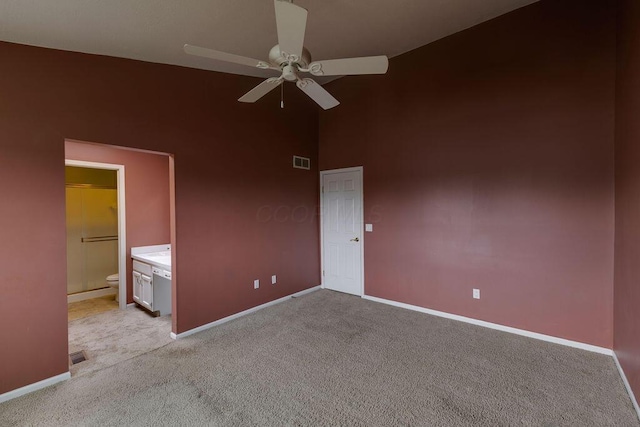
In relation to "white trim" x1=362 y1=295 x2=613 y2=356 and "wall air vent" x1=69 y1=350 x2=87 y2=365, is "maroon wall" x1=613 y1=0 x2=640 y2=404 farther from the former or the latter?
"wall air vent" x1=69 y1=350 x2=87 y2=365

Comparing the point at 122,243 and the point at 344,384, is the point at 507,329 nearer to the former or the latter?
the point at 344,384

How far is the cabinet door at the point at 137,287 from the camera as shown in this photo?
12.8 ft

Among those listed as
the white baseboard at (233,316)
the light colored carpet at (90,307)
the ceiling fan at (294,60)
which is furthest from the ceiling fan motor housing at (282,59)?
the light colored carpet at (90,307)

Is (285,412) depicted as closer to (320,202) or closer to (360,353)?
(360,353)

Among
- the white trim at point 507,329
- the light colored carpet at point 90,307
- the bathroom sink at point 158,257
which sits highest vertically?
the bathroom sink at point 158,257

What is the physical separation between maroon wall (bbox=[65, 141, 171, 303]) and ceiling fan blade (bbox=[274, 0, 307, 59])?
10.3 feet

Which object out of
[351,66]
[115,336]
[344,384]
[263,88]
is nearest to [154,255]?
[115,336]

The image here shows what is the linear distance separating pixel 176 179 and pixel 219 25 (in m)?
1.57

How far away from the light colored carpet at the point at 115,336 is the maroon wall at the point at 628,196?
13.3 ft

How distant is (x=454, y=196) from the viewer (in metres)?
3.49

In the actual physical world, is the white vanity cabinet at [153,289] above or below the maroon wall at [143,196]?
below

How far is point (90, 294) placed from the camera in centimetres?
462

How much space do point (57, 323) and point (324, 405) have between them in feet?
7.46

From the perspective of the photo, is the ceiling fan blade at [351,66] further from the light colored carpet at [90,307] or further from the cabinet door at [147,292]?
the light colored carpet at [90,307]
